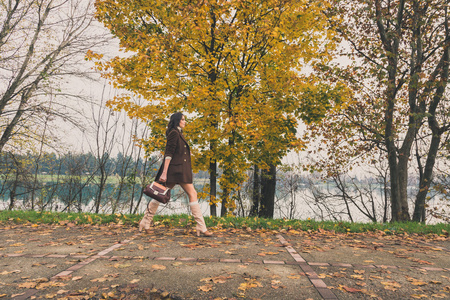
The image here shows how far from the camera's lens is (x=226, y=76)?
9680mm

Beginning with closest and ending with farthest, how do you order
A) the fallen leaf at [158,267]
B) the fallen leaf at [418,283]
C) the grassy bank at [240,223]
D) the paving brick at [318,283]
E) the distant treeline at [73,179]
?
the paving brick at [318,283] → the fallen leaf at [418,283] → the fallen leaf at [158,267] → the grassy bank at [240,223] → the distant treeline at [73,179]

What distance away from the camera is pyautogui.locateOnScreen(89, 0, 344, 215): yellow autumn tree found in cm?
866

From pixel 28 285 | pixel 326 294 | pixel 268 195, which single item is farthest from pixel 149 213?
pixel 268 195

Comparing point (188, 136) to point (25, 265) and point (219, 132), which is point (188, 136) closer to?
point (219, 132)

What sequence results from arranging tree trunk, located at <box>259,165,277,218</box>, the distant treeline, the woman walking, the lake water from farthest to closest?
the lake water
the distant treeline
tree trunk, located at <box>259,165,277,218</box>
the woman walking

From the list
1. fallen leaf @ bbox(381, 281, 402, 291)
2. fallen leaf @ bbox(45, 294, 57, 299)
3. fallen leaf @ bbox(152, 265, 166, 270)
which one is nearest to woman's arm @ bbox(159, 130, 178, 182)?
fallen leaf @ bbox(152, 265, 166, 270)

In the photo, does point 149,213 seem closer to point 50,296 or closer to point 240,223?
point 240,223

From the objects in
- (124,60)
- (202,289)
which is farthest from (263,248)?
(124,60)

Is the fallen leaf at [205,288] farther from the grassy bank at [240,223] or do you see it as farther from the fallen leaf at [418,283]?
the grassy bank at [240,223]

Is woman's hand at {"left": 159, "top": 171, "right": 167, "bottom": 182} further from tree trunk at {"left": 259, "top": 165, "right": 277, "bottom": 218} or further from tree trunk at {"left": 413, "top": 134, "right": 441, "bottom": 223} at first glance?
tree trunk at {"left": 413, "top": 134, "right": 441, "bottom": 223}

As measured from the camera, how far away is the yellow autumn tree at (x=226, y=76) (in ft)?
28.4

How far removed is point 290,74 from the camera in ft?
30.5

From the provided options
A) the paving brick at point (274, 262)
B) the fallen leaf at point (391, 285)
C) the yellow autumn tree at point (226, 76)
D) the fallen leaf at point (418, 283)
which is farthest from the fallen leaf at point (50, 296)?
the yellow autumn tree at point (226, 76)

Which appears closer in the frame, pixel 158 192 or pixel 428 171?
pixel 158 192
